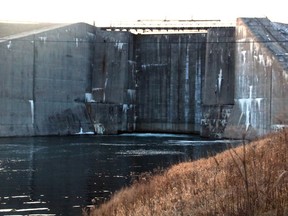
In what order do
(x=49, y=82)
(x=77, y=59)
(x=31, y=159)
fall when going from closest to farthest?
(x=31, y=159) < (x=49, y=82) < (x=77, y=59)

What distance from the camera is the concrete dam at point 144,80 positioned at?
38312 mm

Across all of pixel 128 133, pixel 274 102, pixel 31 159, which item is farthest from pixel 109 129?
pixel 31 159

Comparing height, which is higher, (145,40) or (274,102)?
(145,40)

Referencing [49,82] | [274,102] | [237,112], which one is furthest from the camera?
[49,82]

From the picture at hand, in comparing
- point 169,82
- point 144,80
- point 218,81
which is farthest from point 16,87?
point 218,81

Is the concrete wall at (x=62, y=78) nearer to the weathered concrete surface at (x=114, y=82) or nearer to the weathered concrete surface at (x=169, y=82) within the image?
the weathered concrete surface at (x=114, y=82)

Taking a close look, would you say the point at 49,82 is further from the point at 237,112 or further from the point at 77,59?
the point at 237,112

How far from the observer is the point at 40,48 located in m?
41.8

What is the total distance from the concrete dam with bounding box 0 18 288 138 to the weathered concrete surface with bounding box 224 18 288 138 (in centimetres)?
8

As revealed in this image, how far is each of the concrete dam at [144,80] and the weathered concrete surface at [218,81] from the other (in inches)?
3.6

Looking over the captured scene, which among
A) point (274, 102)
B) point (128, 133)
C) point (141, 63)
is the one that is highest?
point (141, 63)

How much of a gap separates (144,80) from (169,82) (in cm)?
269

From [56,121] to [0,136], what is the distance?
20.8 feet

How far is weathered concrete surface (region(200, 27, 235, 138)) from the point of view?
42.4m
